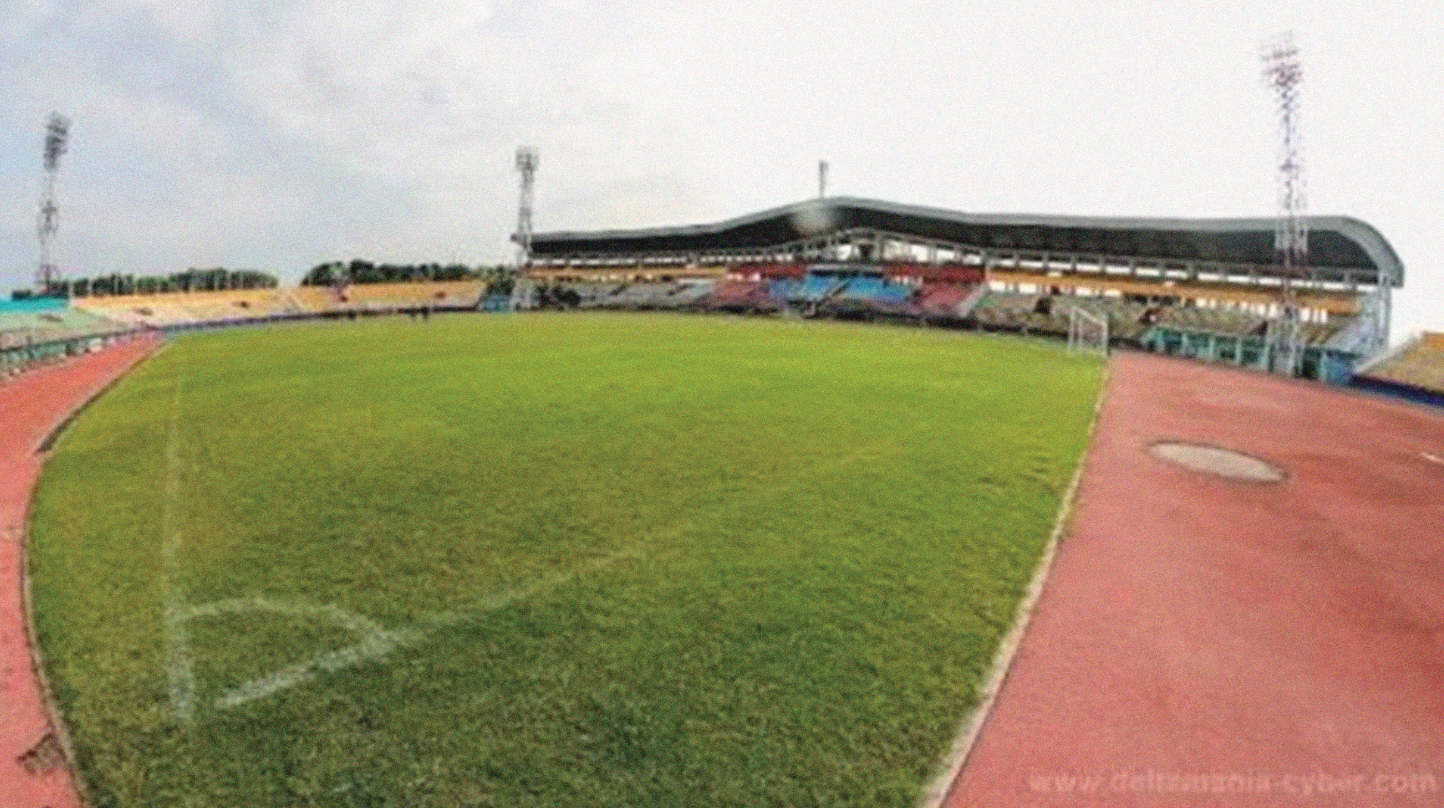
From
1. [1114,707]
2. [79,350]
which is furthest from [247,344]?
[1114,707]

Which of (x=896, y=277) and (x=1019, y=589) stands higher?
(x=896, y=277)

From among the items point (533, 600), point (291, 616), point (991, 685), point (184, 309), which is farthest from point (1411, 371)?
point (184, 309)

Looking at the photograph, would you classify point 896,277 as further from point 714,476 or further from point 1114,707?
point 1114,707

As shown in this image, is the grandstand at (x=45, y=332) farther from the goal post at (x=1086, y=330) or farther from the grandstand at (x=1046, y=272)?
the goal post at (x=1086, y=330)

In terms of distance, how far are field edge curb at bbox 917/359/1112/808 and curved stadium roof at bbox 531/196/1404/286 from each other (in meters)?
52.6

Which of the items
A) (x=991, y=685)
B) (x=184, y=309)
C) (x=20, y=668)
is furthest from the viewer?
(x=184, y=309)

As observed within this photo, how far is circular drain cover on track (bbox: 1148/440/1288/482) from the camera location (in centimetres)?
1691

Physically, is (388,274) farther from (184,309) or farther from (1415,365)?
(1415,365)

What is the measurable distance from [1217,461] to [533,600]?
47.0 ft

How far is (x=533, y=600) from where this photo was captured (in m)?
8.77

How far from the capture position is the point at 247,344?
158ft

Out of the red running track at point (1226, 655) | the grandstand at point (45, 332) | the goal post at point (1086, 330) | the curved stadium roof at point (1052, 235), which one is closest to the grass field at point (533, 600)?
the red running track at point (1226, 655)

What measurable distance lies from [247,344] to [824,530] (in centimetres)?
4480

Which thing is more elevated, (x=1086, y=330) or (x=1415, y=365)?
(x=1086, y=330)
